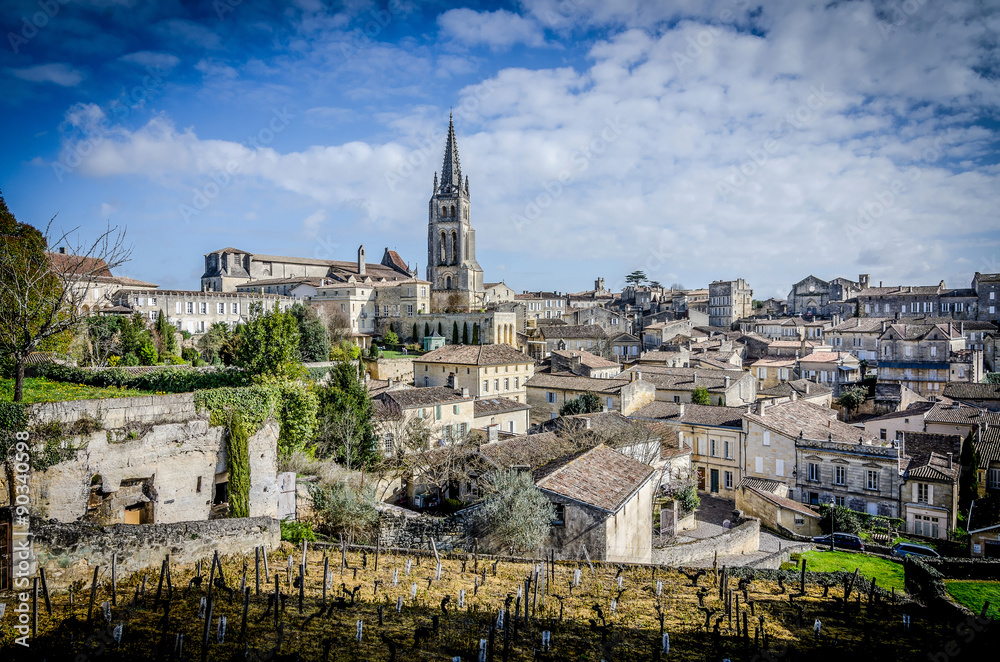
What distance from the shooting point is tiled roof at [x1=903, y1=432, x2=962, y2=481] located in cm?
2644

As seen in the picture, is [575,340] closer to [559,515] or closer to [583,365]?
[583,365]

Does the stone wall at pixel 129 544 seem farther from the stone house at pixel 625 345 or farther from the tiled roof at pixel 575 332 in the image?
the tiled roof at pixel 575 332

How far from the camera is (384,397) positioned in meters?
30.2

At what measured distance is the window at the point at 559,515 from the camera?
15375 millimetres

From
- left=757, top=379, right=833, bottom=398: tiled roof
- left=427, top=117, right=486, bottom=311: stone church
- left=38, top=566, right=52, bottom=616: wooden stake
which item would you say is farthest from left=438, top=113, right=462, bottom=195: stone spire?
left=38, top=566, right=52, bottom=616: wooden stake

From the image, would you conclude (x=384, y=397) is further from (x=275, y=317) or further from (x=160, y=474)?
(x=160, y=474)

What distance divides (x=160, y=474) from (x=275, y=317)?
7024 mm

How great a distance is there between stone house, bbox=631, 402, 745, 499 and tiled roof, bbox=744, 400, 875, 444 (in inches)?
53.5

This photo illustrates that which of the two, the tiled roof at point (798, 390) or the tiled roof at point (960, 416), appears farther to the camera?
the tiled roof at point (798, 390)

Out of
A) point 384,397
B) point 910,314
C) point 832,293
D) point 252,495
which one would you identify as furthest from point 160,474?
point 832,293

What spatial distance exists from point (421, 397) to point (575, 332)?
109 ft

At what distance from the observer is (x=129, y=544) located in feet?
37.6

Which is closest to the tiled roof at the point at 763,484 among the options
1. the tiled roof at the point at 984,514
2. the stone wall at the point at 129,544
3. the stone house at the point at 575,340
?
the tiled roof at the point at 984,514

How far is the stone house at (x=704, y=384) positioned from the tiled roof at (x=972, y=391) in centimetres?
1488
